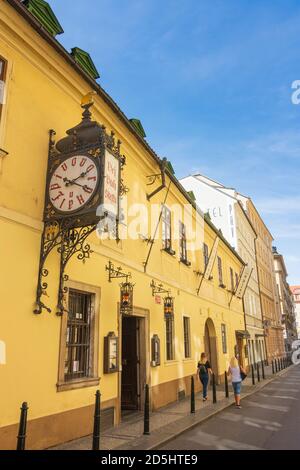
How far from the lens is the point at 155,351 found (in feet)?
36.8

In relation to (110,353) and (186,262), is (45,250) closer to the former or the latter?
(110,353)

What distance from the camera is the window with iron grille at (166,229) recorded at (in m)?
13.5

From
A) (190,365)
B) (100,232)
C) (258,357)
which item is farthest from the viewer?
(258,357)

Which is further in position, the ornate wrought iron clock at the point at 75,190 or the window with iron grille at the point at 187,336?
the window with iron grille at the point at 187,336

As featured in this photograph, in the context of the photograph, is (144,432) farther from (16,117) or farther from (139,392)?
(16,117)

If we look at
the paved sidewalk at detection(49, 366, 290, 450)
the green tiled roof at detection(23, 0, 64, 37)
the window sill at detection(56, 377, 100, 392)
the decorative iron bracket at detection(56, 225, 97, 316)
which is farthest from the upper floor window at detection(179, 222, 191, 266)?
the green tiled roof at detection(23, 0, 64, 37)

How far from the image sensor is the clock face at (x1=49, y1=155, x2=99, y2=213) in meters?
6.77

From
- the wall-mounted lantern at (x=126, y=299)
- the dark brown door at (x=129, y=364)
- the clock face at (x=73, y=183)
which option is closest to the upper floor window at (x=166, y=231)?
the dark brown door at (x=129, y=364)

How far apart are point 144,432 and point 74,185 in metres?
5.24

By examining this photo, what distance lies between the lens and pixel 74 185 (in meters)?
6.96

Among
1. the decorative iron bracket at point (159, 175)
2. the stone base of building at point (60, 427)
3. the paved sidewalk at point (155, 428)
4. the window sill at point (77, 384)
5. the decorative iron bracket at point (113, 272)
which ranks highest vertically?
the decorative iron bracket at point (159, 175)

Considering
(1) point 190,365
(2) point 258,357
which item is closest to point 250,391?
(1) point 190,365

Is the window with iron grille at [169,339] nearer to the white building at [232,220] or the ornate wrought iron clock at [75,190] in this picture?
the ornate wrought iron clock at [75,190]

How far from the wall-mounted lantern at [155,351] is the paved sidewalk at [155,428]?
1.34 metres
